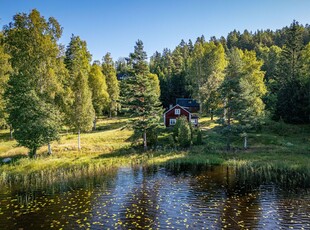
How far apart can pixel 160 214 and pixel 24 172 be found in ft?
59.2

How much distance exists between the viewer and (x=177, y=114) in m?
53.8

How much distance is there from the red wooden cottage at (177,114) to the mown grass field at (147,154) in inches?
146

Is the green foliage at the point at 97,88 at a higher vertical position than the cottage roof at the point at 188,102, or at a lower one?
higher

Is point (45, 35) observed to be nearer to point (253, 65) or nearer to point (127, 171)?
point (127, 171)

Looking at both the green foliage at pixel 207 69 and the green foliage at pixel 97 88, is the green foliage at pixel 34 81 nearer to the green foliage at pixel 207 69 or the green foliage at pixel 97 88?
the green foliage at pixel 97 88

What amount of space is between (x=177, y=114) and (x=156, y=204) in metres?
34.8

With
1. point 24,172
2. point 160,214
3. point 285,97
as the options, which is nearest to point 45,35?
point 24,172

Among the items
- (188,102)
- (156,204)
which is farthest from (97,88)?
(156,204)

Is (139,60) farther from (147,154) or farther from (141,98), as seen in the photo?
(147,154)

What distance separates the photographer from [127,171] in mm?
30094

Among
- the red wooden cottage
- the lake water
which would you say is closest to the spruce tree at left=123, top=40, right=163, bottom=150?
the red wooden cottage

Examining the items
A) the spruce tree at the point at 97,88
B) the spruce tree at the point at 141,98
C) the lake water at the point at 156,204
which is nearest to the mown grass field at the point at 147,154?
the spruce tree at the point at 141,98

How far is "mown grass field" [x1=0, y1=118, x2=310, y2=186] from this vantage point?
29.5 metres

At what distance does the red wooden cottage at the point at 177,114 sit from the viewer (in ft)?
175
